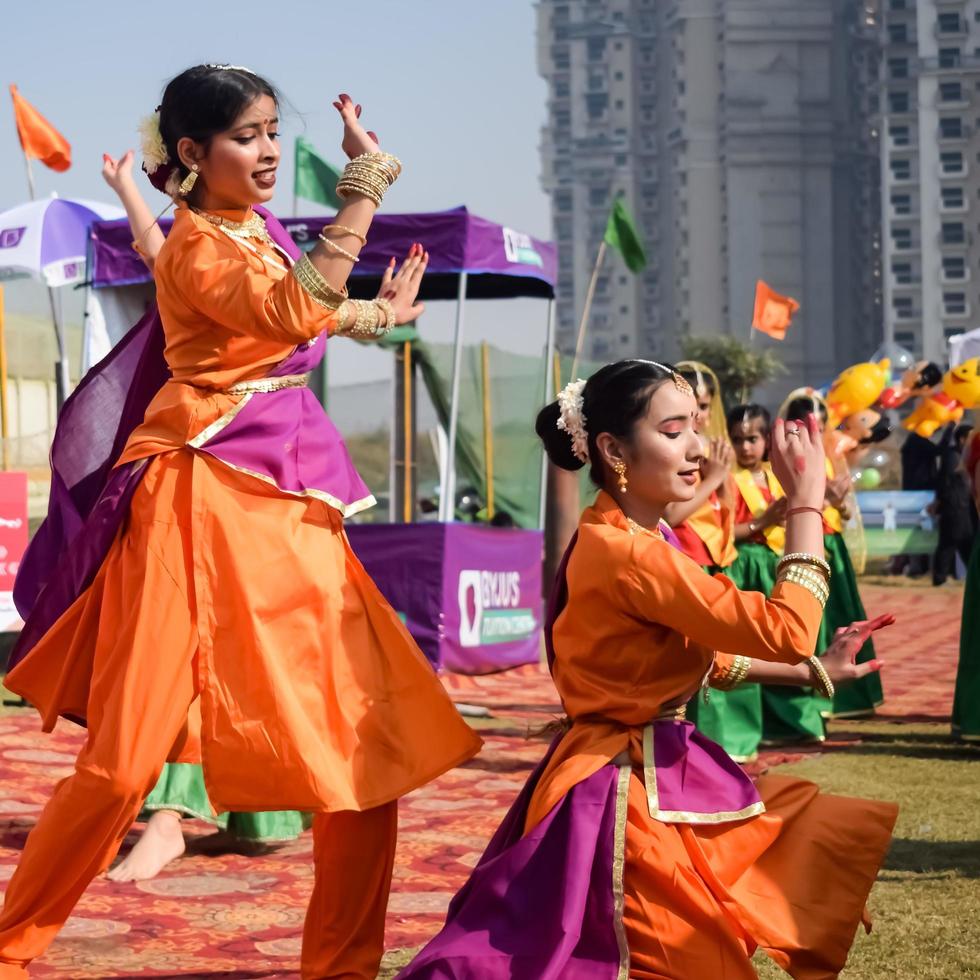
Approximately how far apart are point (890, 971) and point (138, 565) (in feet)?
5.35

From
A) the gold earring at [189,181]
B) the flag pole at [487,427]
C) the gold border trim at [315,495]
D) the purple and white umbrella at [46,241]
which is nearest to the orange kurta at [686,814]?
the gold border trim at [315,495]

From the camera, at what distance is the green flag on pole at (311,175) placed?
10883 mm

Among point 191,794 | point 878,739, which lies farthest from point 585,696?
point 878,739

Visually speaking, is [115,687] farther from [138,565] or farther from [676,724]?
[676,724]

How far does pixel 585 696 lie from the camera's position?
2779 mm

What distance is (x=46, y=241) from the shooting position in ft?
32.8

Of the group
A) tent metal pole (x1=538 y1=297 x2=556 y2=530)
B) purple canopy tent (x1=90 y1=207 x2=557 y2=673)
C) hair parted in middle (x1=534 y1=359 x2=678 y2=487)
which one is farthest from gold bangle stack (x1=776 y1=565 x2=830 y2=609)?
tent metal pole (x1=538 y1=297 x2=556 y2=530)

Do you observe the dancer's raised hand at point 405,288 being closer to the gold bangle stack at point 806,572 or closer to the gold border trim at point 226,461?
the gold border trim at point 226,461

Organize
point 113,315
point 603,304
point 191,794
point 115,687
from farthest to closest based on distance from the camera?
point 603,304, point 113,315, point 191,794, point 115,687

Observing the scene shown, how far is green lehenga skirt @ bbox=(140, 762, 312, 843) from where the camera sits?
172 inches

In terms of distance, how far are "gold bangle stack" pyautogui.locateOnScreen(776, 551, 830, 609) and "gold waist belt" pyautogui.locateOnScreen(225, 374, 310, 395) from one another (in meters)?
0.92

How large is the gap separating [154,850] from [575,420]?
1953mm

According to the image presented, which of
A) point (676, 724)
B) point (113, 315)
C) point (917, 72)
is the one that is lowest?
point (676, 724)

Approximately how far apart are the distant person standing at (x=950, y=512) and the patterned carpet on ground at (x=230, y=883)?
8.92 meters
